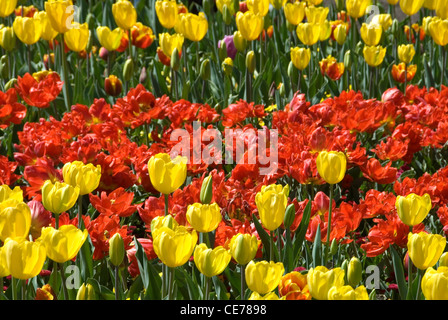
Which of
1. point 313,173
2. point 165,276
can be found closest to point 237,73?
point 313,173

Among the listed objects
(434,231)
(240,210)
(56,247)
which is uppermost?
(56,247)

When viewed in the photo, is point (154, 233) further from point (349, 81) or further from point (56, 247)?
point (349, 81)

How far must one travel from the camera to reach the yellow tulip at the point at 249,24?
332cm

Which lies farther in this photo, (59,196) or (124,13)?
(124,13)

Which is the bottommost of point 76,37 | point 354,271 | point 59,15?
point 354,271

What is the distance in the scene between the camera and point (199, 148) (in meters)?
2.40

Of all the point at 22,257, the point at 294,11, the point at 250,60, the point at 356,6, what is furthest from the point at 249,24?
the point at 22,257

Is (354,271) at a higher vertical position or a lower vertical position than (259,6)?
lower

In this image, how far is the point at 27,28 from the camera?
319 centimetres

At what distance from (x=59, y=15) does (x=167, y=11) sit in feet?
1.76

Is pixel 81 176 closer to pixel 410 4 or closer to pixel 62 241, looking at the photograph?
pixel 62 241

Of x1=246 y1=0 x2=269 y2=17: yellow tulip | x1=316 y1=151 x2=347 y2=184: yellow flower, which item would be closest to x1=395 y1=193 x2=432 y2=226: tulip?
x1=316 y1=151 x2=347 y2=184: yellow flower

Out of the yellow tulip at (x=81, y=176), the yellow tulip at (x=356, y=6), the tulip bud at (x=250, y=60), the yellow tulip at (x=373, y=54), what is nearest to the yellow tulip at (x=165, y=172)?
the yellow tulip at (x=81, y=176)
